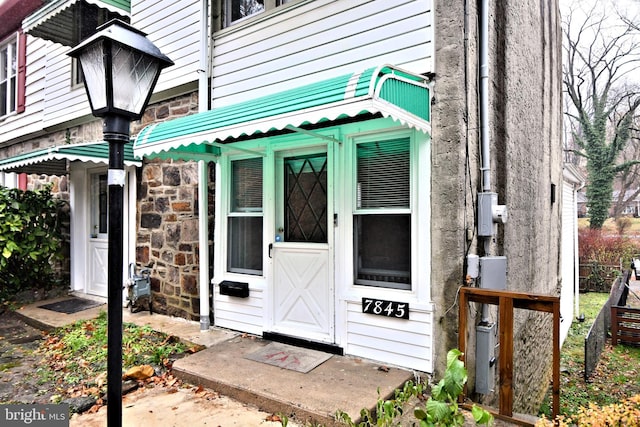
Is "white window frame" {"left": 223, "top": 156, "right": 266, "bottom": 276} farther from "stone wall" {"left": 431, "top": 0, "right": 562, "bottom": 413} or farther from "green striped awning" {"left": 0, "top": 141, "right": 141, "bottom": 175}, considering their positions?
"stone wall" {"left": 431, "top": 0, "right": 562, "bottom": 413}

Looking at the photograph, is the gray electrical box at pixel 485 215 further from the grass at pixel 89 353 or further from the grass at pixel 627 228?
the grass at pixel 627 228

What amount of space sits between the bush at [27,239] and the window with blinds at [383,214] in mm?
5824

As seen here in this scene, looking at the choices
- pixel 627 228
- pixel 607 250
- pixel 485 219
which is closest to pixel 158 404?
pixel 485 219

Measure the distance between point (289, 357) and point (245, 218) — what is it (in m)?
1.83

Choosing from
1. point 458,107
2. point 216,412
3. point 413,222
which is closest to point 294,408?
point 216,412

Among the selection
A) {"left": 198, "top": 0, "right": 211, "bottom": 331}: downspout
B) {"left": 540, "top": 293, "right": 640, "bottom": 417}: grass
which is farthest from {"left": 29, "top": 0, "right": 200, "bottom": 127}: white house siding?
{"left": 540, "top": 293, "right": 640, "bottom": 417}: grass

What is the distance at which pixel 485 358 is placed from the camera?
138 inches

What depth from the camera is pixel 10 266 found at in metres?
6.83

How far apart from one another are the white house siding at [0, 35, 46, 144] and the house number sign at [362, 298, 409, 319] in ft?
26.7

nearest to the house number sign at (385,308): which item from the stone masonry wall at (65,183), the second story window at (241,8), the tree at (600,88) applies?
the second story window at (241,8)

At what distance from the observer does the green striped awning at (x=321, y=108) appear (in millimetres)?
2768

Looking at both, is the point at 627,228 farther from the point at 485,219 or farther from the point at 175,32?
the point at 175,32

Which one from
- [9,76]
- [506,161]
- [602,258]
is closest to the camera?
[506,161]

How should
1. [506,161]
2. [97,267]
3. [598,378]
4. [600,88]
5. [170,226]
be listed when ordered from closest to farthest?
1. [506,161]
2. [170,226]
3. [97,267]
4. [598,378]
5. [600,88]
